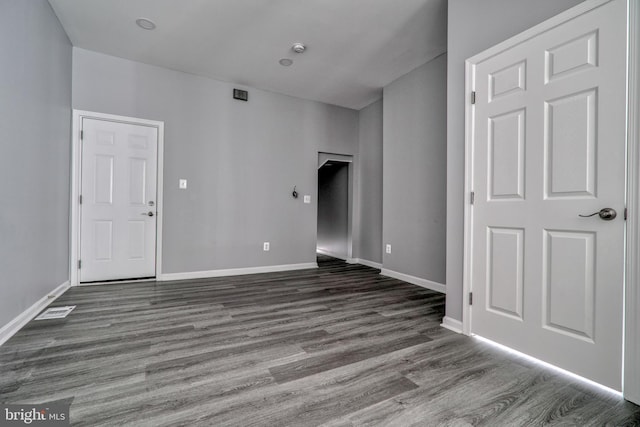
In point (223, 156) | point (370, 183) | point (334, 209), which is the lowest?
point (334, 209)

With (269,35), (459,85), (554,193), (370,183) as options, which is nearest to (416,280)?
(370,183)

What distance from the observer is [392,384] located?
153 centimetres

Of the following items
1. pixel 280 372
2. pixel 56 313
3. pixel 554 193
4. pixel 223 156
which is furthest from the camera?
pixel 223 156

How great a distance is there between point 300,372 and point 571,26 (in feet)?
Result: 8.55

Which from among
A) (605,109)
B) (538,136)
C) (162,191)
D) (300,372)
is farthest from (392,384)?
(162,191)

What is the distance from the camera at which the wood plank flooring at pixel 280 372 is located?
1.30 m

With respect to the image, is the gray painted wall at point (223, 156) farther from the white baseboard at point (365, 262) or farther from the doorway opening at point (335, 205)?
the white baseboard at point (365, 262)

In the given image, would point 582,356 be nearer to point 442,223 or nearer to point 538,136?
point 538,136

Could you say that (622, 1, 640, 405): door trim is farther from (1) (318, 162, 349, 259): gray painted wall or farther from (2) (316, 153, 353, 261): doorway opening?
(1) (318, 162, 349, 259): gray painted wall

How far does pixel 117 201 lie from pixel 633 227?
479 centimetres

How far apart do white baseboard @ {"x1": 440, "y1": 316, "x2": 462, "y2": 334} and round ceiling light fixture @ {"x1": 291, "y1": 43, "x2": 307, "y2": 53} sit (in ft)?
10.7

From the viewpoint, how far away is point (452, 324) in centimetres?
232

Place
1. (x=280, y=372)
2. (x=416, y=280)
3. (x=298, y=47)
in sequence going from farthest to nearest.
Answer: (x=416, y=280) → (x=298, y=47) → (x=280, y=372)

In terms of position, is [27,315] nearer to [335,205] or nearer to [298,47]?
[298,47]
